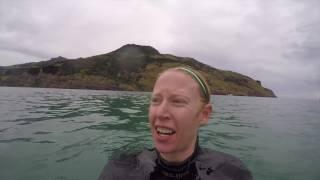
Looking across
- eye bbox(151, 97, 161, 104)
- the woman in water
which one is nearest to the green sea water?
the woman in water

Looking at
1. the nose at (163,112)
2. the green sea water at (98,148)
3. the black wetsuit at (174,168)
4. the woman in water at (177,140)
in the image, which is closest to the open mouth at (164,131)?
the woman in water at (177,140)

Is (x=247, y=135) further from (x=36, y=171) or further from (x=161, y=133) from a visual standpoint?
(x=161, y=133)

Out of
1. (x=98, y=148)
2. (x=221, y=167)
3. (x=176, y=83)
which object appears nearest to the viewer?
(x=176, y=83)

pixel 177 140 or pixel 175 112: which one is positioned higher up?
pixel 175 112

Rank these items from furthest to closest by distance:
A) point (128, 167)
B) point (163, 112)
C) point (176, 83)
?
1. point (128, 167)
2. point (176, 83)
3. point (163, 112)

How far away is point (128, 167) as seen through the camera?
3.70m

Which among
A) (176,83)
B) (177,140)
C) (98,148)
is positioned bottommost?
(98,148)

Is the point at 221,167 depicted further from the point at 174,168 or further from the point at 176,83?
the point at 176,83

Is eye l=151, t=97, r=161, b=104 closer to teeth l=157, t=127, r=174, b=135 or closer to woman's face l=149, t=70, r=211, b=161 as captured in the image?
woman's face l=149, t=70, r=211, b=161

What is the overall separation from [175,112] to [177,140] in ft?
1.03

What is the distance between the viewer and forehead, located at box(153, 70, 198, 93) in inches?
126

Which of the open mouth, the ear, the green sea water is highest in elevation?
the ear

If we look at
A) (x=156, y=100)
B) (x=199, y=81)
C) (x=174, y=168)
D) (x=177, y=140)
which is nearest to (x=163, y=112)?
(x=156, y=100)

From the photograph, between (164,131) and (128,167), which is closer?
(164,131)
